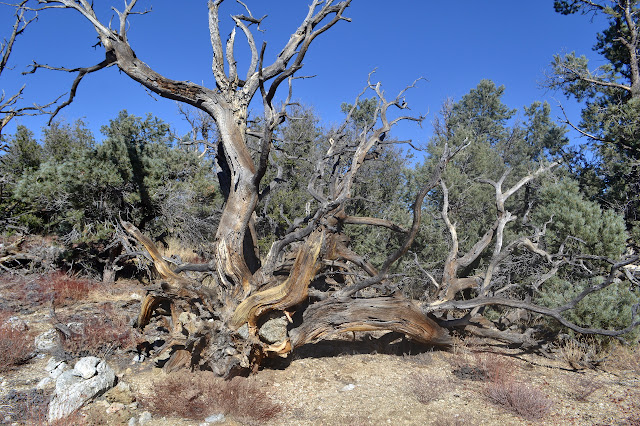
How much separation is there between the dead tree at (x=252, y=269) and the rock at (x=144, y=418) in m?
1.06

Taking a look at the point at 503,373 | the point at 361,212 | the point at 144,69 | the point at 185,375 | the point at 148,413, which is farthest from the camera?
the point at 361,212

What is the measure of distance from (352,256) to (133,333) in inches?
149

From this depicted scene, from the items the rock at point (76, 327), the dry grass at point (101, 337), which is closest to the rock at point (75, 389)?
the dry grass at point (101, 337)

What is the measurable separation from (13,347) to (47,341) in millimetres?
750

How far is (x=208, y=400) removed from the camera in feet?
14.9

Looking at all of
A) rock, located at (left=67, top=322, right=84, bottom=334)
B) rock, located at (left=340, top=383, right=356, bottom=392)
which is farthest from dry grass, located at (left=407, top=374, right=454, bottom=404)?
rock, located at (left=67, top=322, right=84, bottom=334)

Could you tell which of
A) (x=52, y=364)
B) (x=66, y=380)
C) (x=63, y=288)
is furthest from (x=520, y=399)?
(x=63, y=288)

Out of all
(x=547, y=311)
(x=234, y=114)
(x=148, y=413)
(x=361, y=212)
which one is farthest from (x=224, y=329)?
(x=361, y=212)

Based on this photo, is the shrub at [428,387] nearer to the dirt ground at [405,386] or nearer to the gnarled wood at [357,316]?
the dirt ground at [405,386]

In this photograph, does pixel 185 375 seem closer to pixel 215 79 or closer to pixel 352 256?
pixel 352 256

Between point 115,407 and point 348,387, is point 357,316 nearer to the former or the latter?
point 348,387

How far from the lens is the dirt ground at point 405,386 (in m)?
4.41

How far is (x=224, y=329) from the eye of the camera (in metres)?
5.29

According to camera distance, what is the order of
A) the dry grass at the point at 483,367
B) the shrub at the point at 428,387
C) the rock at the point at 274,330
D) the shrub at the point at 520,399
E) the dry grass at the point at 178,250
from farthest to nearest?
the dry grass at the point at 178,250, the rock at the point at 274,330, the dry grass at the point at 483,367, the shrub at the point at 428,387, the shrub at the point at 520,399
